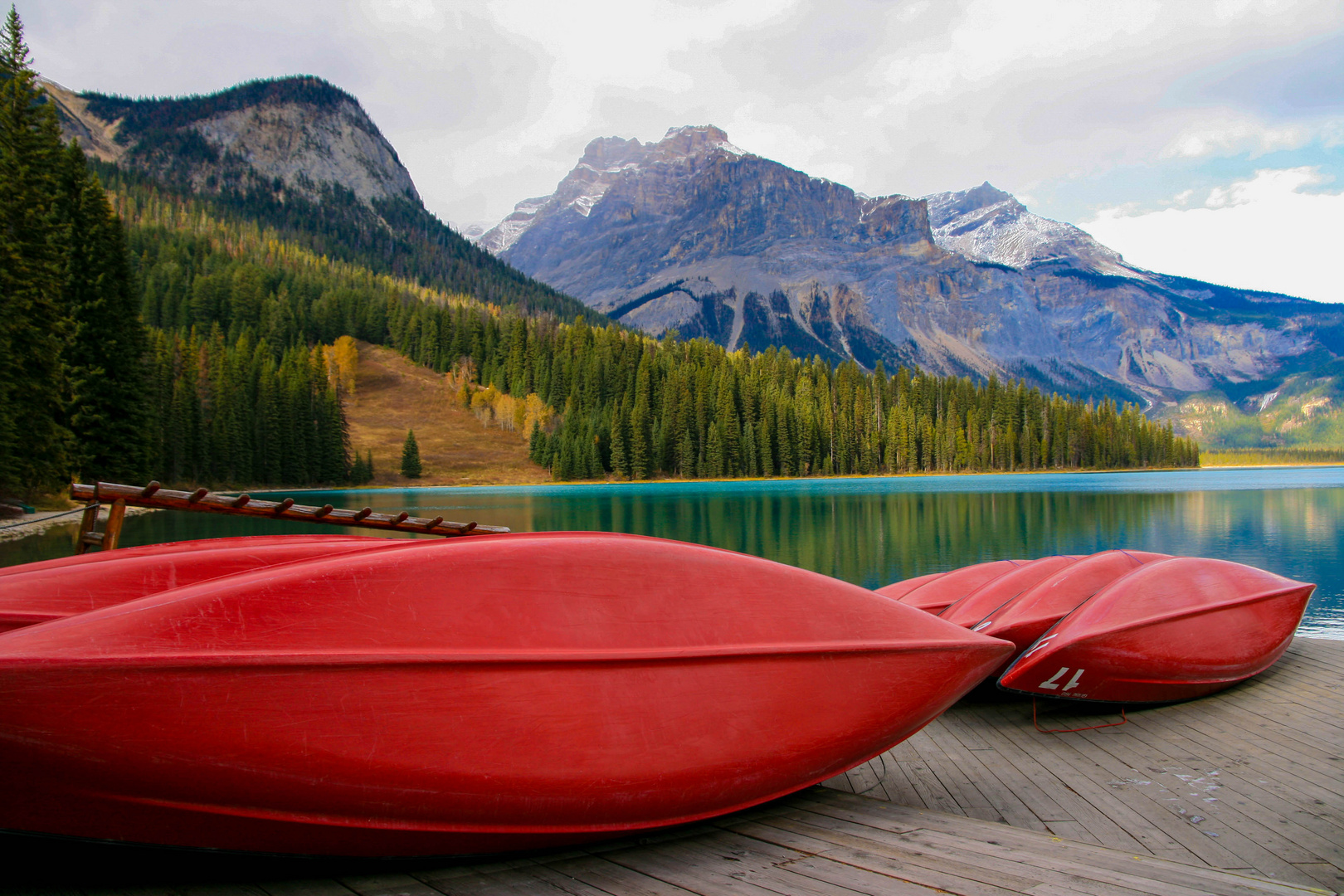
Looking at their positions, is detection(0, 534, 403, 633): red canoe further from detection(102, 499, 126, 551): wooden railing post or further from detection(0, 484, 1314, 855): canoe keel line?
detection(102, 499, 126, 551): wooden railing post

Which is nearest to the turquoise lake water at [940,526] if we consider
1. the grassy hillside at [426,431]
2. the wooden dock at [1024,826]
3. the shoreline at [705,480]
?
the wooden dock at [1024,826]

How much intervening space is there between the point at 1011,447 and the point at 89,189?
105 metres

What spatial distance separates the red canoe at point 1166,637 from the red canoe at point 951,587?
1770 mm

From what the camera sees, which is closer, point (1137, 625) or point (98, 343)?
point (1137, 625)

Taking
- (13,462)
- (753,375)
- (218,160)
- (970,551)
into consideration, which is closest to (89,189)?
(13,462)

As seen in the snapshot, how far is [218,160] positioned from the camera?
618 ft

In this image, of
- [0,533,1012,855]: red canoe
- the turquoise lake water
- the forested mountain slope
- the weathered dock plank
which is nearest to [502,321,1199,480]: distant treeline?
the turquoise lake water

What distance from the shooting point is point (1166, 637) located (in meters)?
5.68

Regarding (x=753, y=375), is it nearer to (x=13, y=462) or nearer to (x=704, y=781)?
(x=13, y=462)

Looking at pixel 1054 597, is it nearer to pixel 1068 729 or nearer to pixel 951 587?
pixel 1068 729

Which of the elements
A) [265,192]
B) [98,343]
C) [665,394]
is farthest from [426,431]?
[265,192]

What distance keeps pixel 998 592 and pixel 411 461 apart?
8685 centimetres

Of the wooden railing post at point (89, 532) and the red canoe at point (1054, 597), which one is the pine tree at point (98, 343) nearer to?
the wooden railing post at point (89, 532)

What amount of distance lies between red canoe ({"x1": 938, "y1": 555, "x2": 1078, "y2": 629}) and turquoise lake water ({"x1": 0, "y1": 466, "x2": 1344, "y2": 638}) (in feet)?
30.7
